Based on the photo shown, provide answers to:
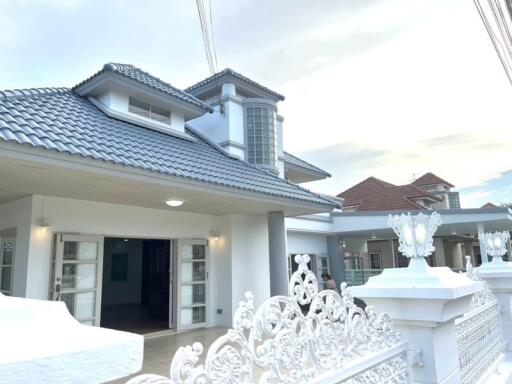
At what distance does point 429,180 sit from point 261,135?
67.9 ft

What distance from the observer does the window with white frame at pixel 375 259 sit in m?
23.7

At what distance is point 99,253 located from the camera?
24.8 ft

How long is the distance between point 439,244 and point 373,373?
24364 mm

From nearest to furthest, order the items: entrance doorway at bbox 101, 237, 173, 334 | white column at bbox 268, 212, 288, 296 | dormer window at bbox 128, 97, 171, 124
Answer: dormer window at bbox 128, 97, 171, 124, white column at bbox 268, 212, 288, 296, entrance doorway at bbox 101, 237, 173, 334

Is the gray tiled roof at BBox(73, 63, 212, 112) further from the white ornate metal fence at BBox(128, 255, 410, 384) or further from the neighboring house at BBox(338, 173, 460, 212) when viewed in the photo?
the neighboring house at BBox(338, 173, 460, 212)

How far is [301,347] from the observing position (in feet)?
5.23

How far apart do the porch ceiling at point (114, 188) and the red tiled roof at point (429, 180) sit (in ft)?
70.6

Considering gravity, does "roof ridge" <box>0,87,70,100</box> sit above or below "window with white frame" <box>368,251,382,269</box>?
above

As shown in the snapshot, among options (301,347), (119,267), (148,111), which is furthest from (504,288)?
(119,267)

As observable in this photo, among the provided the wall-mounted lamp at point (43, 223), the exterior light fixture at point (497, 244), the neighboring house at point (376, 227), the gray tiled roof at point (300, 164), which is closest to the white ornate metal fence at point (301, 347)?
the exterior light fixture at point (497, 244)

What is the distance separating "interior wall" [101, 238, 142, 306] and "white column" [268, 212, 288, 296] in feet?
27.9

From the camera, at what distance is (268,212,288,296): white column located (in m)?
9.41

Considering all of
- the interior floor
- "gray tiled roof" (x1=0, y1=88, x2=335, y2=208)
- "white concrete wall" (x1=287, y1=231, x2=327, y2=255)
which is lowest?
the interior floor

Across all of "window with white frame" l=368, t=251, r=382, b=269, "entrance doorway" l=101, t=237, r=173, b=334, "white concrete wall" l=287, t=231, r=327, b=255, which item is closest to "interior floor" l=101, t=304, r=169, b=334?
"entrance doorway" l=101, t=237, r=173, b=334
